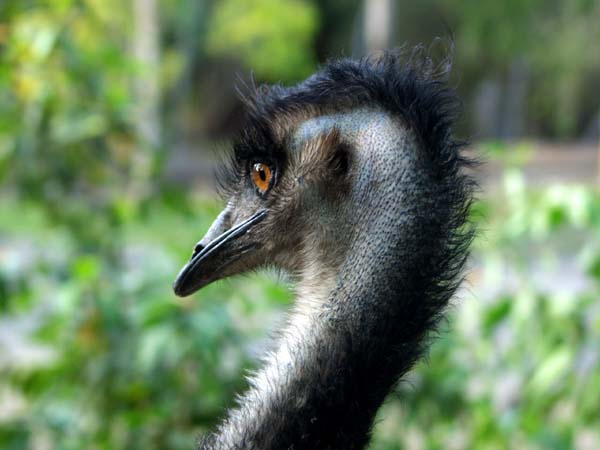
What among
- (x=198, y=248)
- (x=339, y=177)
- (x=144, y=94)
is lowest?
(x=339, y=177)

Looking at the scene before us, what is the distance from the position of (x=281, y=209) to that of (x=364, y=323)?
0.33m

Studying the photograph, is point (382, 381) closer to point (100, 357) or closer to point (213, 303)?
point (213, 303)

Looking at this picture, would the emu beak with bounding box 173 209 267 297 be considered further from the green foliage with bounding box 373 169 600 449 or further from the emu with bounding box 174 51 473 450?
the green foliage with bounding box 373 169 600 449

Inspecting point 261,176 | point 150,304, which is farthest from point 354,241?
point 150,304

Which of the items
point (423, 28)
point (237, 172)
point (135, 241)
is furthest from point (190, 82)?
point (237, 172)

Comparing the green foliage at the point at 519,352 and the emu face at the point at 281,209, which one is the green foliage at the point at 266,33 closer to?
the green foliage at the point at 519,352

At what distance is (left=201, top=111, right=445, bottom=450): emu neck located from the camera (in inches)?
67.2

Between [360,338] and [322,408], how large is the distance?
0.47 ft

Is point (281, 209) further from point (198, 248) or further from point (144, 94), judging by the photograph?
point (144, 94)

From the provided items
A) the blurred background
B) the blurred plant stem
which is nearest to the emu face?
the blurred background

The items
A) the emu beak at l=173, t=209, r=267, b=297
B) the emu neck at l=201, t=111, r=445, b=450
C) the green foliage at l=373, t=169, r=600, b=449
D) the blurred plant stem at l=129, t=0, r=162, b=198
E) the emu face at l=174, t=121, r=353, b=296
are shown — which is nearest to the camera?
the emu neck at l=201, t=111, r=445, b=450

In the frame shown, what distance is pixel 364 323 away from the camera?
67.6 inches

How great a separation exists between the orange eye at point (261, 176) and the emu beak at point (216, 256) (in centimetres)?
5

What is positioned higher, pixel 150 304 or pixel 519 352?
pixel 150 304
